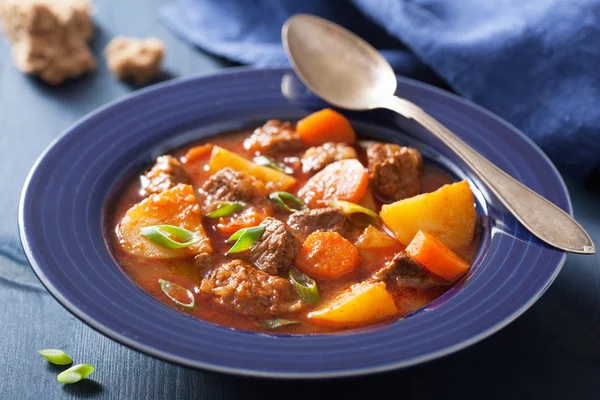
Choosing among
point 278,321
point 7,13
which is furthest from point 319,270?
point 7,13

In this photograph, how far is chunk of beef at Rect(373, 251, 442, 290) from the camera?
3.09 meters

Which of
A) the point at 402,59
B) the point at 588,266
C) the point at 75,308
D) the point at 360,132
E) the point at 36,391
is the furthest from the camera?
the point at 402,59

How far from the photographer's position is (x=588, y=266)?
3510mm

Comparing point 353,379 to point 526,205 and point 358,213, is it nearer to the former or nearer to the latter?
point 358,213

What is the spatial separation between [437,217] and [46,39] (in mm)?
3077

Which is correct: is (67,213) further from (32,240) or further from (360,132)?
(360,132)

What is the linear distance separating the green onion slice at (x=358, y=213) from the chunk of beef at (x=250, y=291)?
55cm

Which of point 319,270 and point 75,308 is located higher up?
point 75,308

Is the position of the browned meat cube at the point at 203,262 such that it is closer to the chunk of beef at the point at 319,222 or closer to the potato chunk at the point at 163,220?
the potato chunk at the point at 163,220

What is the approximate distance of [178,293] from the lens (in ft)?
9.79

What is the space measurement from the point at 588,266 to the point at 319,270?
4.38 feet

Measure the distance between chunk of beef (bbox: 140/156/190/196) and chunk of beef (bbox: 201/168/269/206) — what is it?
140 mm

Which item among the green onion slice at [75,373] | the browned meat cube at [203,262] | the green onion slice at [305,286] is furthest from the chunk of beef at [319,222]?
the green onion slice at [75,373]

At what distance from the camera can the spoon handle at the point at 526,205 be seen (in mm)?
3047
